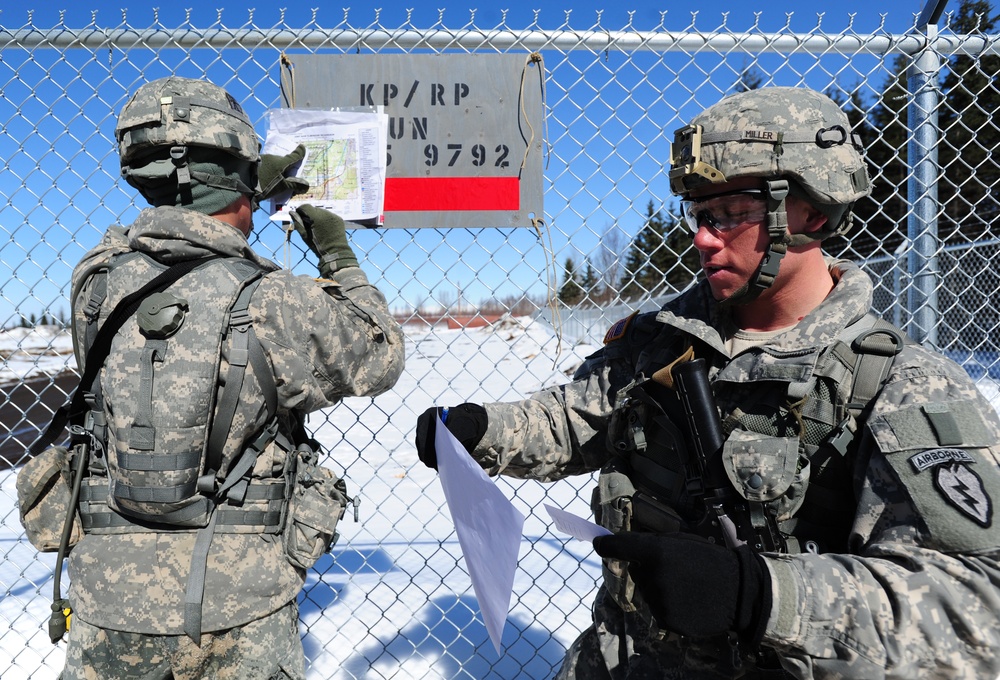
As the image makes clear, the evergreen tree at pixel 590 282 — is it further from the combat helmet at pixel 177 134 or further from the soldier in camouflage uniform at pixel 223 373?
the combat helmet at pixel 177 134

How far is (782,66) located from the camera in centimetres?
236

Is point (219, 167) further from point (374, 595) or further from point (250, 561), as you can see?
point (374, 595)

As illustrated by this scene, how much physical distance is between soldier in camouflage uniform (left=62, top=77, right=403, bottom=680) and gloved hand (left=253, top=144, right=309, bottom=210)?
0.15m

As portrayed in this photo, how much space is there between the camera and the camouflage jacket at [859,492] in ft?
3.32

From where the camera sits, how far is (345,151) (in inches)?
88.5

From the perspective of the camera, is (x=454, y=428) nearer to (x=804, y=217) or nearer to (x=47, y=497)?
(x=804, y=217)

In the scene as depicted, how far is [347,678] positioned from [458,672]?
1.50 ft

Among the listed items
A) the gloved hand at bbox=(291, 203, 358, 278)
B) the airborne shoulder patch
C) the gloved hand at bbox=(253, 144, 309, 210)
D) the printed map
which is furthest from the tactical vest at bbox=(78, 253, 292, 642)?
the airborne shoulder patch

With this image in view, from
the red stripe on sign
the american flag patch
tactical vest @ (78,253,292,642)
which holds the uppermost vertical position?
the red stripe on sign

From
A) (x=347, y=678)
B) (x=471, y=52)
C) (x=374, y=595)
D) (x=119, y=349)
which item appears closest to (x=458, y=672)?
(x=347, y=678)

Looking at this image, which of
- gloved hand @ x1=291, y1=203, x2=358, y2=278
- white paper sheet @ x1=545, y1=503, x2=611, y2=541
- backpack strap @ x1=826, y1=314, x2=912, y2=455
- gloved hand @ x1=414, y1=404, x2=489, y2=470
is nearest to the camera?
white paper sheet @ x1=545, y1=503, x2=611, y2=541

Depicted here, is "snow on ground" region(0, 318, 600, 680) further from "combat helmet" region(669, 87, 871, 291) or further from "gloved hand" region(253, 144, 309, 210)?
"combat helmet" region(669, 87, 871, 291)

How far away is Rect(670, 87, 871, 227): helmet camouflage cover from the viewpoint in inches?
57.1

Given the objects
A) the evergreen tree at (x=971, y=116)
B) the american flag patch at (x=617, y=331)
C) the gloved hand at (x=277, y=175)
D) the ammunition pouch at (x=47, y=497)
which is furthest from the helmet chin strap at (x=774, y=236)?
the ammunition pouch at (x=47, y=497)
